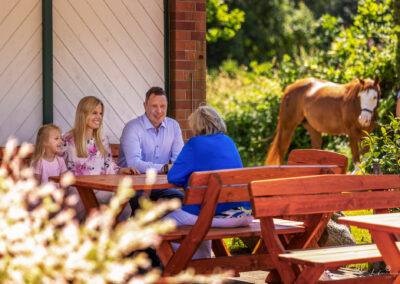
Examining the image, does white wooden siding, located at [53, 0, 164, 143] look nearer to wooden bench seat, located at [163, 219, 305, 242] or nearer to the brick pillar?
the brick pillar

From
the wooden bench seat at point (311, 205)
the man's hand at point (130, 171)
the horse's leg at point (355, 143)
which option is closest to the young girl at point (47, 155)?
the man's hand at point (130, 171)

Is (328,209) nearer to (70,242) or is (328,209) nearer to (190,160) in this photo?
(190,160)

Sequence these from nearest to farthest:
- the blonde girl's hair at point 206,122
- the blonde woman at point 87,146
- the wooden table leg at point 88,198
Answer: the blonde girl's hair at point 206,122 → the wooden table leg at point 88,198 → the blonde woman at point 87,146

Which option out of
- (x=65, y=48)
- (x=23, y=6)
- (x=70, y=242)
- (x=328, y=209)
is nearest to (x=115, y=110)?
(x=65, y=48)

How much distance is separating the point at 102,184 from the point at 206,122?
84 centimetres

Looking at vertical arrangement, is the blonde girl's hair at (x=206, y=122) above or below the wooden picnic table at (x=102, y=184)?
above

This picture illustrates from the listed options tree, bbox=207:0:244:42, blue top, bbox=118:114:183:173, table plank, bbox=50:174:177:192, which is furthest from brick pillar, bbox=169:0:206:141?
tree, bbox=207:0:244:42

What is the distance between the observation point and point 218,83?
19625 mm

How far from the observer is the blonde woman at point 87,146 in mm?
6137

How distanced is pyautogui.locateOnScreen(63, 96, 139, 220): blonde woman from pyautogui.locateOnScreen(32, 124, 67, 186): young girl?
138 millimetres

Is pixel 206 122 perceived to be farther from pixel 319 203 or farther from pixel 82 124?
pixel 82 124

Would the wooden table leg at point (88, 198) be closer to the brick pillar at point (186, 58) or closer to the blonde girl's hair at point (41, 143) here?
the blonde girl's hair at point (41, 143)

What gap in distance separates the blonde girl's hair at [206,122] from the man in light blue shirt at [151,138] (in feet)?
3.51

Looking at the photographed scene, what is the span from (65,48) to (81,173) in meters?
1.58
